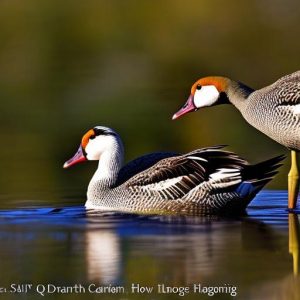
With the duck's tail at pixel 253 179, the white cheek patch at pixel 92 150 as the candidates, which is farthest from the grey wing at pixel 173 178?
the white cheek patch at pixel 92 150

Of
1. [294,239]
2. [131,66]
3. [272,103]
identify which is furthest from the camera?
[131,66]

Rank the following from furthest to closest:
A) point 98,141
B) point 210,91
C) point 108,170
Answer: point 210,91 → point 98,141 → point 108,170

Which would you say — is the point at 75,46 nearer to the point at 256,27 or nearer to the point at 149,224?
the point at 256,27

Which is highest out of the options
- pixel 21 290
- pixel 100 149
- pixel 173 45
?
pixel 173 45

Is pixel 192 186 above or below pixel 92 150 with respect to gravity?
below

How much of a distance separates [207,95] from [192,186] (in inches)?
53.8

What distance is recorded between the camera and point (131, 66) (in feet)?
82.1

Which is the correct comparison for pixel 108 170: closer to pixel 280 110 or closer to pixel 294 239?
pixel 280 110

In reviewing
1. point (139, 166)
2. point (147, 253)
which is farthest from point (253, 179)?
point (147, 253)

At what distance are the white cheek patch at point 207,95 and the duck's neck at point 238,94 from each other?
15 centimetres

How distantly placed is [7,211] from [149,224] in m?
1.62

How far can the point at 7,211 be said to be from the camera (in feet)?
44.2

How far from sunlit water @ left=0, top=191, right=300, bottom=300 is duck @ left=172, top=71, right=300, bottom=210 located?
2.17ft

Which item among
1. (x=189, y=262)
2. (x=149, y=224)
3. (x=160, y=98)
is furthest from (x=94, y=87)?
(x=189, y=262)
